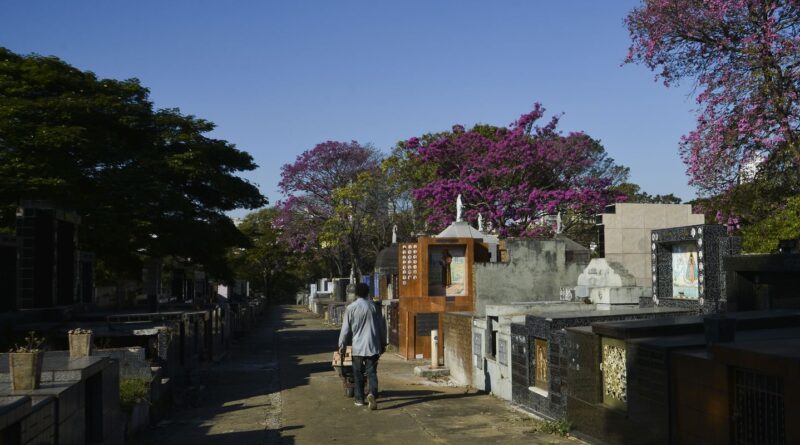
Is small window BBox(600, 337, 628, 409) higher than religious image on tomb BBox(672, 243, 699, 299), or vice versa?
religious image on tomb BBox(672, 243, 699, 299)

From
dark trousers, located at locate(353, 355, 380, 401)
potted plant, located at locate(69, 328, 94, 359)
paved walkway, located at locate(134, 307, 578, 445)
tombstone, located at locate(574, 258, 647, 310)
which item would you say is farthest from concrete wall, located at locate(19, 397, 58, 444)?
tombstone, located at locate(574, 258, 647, 310)

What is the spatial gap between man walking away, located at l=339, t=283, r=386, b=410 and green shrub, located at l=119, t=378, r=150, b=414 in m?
2.86

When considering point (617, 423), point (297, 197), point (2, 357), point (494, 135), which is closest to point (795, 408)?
point (617, 423)

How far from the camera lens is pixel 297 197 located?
4544 cm

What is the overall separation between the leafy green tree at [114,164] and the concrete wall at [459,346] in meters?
10.5

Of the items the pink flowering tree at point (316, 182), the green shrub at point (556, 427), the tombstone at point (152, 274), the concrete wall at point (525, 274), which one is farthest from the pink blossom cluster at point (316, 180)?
the green shrub at point (556, 427)

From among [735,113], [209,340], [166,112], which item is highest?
[166,112]

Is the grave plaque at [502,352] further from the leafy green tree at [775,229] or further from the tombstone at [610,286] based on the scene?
the leafy green tree at [775,229]

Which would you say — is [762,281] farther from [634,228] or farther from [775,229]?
[775,229]

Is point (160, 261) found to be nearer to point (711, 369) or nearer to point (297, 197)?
point (297, 197)

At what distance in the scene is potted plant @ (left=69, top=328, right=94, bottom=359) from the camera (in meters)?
7.98

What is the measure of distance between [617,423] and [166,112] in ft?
71.4

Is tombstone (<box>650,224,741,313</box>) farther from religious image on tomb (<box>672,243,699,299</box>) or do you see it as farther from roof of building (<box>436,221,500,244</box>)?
roof of building (<box>436,221,500,244</box>)

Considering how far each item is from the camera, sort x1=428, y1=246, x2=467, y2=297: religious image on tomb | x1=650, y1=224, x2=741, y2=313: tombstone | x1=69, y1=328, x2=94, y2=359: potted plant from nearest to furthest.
Answer: 1. x1=69, y1=328, x2=94, y2=359: potted plant
2. x1=650, y1=224, x2=741, y2=313: tombstone
3. x1=428, y1=246, x2=467, y2=297: religious image on tomb
